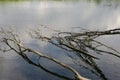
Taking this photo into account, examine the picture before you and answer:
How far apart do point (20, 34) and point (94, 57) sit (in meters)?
6.23

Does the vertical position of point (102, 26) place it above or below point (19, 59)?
below

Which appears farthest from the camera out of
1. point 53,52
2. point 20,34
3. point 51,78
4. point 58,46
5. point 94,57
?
point 20,34

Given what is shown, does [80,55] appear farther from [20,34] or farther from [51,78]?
[20,34]

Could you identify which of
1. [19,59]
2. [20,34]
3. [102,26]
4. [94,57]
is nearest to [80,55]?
[94,57]

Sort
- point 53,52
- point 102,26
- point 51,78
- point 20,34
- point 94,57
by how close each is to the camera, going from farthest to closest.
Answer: point 102,26 → point 20,34 → point 53,52 → point 94,57 → point 51,78

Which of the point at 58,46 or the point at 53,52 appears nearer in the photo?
the point at 53,52

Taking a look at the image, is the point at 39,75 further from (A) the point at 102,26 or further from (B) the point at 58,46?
(A) the point at 102,26

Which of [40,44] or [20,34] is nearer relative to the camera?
[40,44]

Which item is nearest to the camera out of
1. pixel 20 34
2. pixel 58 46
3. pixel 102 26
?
pixel 58 46

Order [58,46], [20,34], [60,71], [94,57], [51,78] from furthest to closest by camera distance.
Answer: [20,34]
[58,46]
[94,57]
[60,71]
[51,78]

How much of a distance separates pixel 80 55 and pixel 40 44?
2.64 m

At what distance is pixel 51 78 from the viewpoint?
9.91m

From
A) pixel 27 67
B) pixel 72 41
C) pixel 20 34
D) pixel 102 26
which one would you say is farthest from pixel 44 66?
pixel 102 26

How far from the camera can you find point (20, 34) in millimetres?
16781
